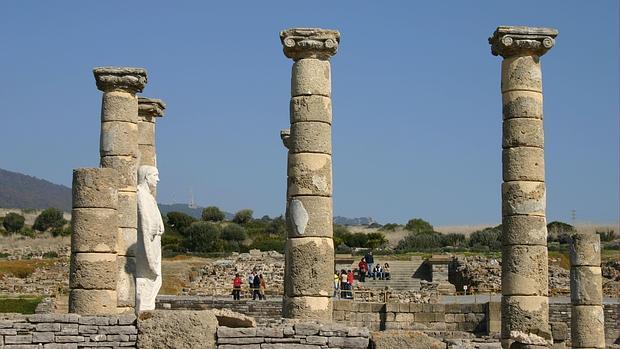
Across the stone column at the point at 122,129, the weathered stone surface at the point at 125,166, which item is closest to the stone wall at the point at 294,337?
the stone column at the point at 122,129

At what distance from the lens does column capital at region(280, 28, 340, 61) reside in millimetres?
19000

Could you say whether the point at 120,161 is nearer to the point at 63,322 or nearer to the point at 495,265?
the point at 63,322

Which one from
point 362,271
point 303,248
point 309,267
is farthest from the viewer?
point 362,271

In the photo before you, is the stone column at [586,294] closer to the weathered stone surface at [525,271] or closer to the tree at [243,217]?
the weathered stone surface at [525,271]

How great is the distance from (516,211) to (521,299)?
157 cm

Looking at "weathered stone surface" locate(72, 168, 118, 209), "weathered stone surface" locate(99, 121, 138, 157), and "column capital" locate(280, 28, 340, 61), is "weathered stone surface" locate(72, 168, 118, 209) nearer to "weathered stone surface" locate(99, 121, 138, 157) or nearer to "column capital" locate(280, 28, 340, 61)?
"column capital" locate(280, 28, 340, 61)

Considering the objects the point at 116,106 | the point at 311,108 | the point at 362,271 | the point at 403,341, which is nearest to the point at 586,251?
the point at 311,108

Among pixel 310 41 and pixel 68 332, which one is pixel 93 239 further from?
pixel 310 41

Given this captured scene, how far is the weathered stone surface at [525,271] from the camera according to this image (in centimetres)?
1947

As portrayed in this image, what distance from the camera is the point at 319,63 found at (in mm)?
19250

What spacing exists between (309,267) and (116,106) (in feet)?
18.8

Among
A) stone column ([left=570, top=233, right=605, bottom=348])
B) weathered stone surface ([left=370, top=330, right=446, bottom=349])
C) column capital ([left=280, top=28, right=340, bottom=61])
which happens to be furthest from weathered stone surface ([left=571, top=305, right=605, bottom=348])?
weathered stone surface ([left=370, top=330, right=446, bottom=349])

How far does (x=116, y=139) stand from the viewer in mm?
21969

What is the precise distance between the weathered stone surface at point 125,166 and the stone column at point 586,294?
9041 millimetres
